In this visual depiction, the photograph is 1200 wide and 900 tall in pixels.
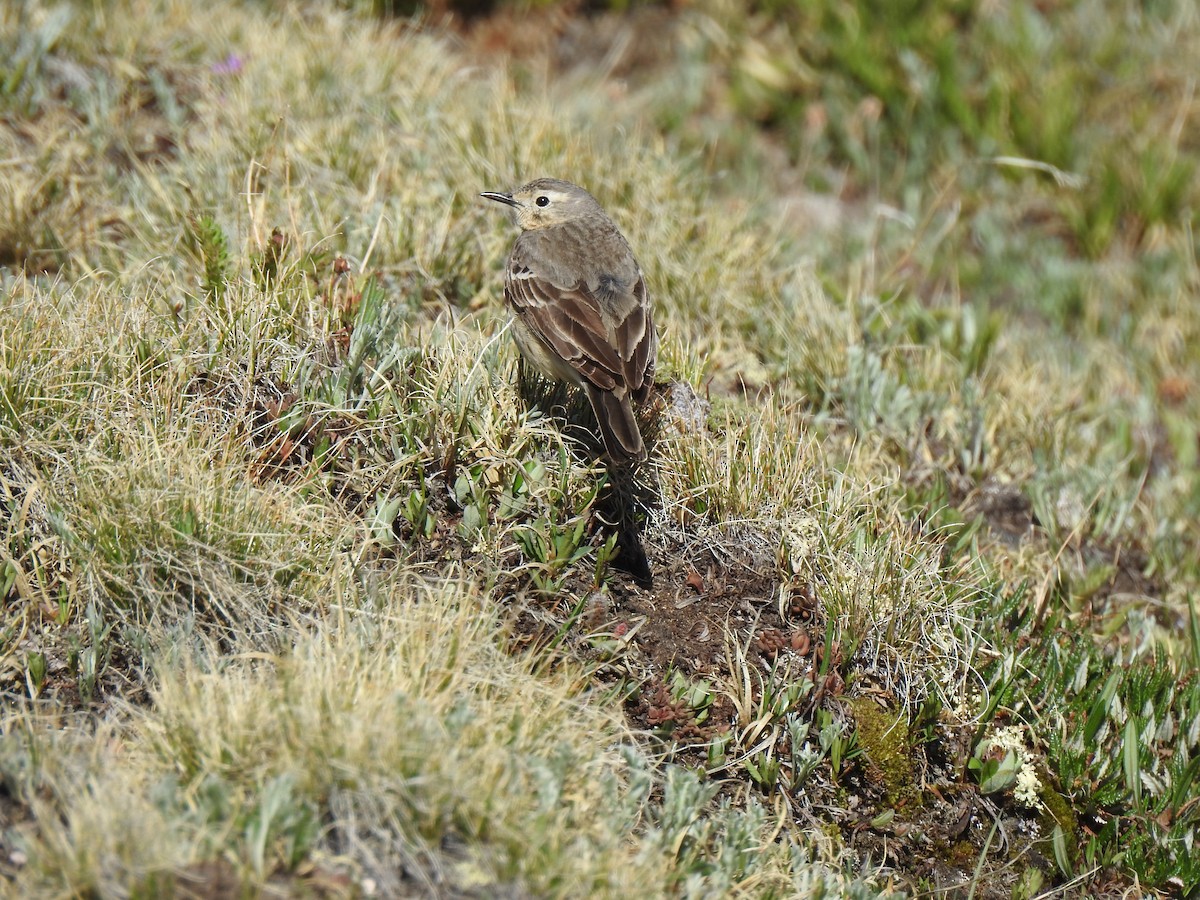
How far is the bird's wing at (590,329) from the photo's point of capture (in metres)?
5.45

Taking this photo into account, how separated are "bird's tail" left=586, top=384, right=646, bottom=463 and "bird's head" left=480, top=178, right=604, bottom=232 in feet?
5.40

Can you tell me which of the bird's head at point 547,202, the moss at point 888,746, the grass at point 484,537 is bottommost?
the moss at point 888,746

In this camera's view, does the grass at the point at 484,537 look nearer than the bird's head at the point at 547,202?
Yes

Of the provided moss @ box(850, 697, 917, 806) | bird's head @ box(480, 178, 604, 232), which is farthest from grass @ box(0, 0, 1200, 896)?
bird's head @ box(480, 178, 604, 232)

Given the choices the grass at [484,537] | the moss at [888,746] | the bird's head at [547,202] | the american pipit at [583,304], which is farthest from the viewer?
the bird's head at [547,202]

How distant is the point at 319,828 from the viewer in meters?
3.66

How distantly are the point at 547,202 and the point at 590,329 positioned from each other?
51.4 inches

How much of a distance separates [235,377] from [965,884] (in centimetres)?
371

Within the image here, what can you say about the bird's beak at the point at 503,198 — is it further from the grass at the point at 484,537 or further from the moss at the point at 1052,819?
the moss at the point at 1052,819

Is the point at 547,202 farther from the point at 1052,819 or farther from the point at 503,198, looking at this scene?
the point at 1052,819

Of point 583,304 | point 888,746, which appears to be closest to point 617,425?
point 583,304

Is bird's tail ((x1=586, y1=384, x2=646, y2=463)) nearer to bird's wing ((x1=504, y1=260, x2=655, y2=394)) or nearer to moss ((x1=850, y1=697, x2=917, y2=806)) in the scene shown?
bird's wing ((x1=504, y1=260, x2=655, y2=394))

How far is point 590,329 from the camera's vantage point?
565 centimetres

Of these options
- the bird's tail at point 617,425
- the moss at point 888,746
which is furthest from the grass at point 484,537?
the bird's tail at point 617,425
